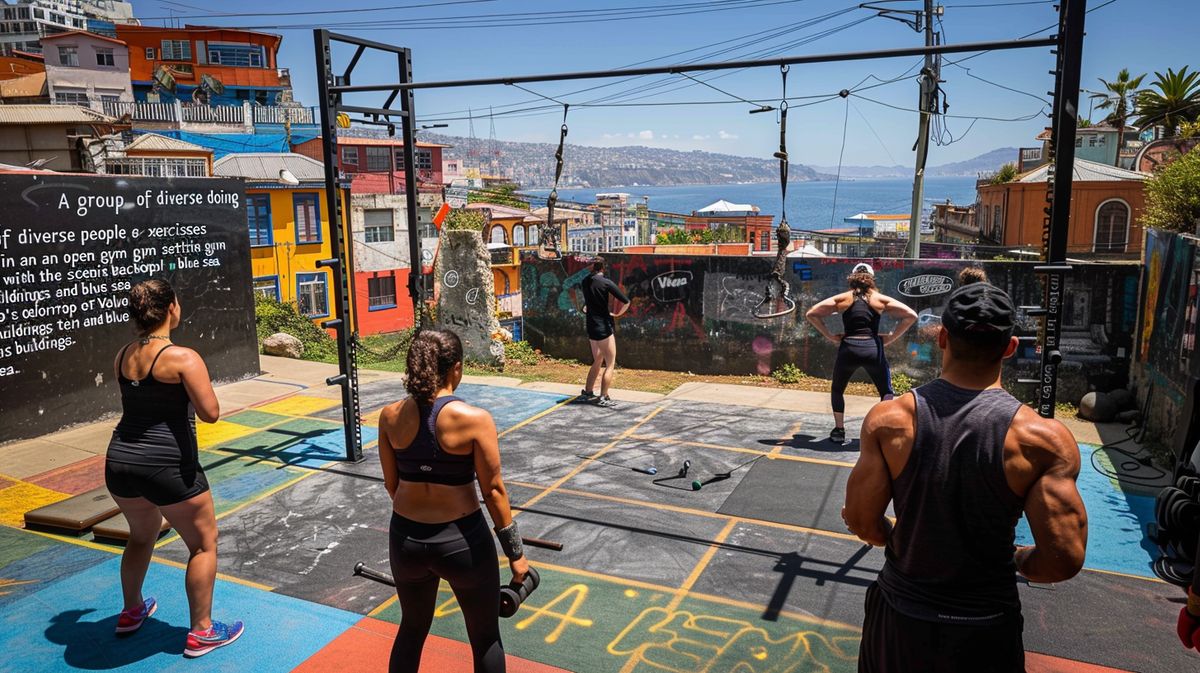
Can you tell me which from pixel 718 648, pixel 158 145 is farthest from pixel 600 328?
pixel 158 145

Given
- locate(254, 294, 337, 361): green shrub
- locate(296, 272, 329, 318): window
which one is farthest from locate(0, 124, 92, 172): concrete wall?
locate(296, 272, 329, 318): window

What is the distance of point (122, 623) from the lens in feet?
15.0

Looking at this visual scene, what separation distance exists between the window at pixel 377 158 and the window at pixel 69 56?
68.9ft

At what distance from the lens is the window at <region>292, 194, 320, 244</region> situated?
33.5 metres

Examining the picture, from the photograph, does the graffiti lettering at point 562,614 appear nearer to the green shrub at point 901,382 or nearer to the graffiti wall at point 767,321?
the graffiti wall at point 767,321

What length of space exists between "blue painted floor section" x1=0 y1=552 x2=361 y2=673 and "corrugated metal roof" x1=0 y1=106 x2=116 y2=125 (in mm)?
20468

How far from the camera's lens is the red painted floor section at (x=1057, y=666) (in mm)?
4098

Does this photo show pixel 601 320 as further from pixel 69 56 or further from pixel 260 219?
pixel 69 56

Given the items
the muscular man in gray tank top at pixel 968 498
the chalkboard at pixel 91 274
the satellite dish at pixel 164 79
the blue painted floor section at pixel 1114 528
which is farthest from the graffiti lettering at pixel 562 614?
the satellite dish at pixel 164 79

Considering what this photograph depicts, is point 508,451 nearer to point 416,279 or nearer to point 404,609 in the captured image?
point 416,279

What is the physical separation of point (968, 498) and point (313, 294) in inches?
1418

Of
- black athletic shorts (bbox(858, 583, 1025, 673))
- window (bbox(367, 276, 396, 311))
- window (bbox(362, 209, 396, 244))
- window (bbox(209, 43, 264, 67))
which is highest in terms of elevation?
window (bbox(209, 43, 264, 67))

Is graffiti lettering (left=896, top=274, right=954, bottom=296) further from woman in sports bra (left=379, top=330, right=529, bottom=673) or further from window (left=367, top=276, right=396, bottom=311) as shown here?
window (left=367, top=276, right=396, bottom=311)

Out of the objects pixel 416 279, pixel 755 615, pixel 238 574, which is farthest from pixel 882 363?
pixel 238 574
